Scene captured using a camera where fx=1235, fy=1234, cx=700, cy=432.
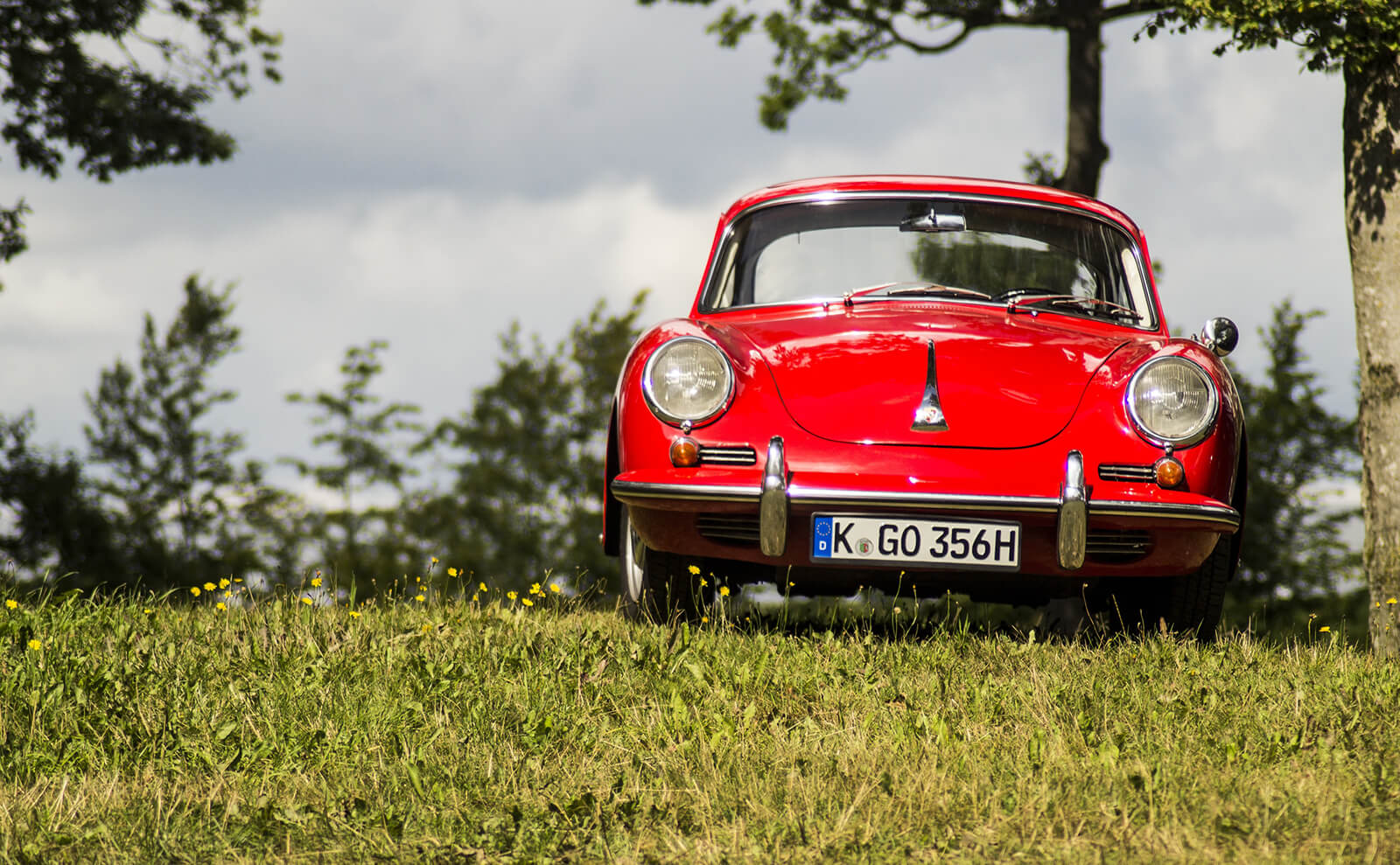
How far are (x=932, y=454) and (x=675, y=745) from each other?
1482 millimetres

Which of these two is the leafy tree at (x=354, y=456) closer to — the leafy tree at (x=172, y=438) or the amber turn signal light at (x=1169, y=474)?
the leafy tree at (x=172, y=438)

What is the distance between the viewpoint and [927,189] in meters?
5.34

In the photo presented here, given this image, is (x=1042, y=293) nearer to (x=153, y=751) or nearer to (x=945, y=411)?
(x=945, y=411)

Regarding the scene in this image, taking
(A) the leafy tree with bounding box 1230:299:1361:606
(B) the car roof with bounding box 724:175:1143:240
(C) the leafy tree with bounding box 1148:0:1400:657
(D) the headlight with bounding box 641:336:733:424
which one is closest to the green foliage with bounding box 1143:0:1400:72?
(C) the leafy tree with bounding box 1148:0:1400:657

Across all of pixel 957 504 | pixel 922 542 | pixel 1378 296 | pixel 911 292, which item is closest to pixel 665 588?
pixel 922 542

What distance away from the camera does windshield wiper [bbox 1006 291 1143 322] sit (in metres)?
4.94

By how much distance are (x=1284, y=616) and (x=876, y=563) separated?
12781 millimetres

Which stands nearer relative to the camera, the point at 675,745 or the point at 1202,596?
the point at 675,745

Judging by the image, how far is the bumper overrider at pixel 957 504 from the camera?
4031mm

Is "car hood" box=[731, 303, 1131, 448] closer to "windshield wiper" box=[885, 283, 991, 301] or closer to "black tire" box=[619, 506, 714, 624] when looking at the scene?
"windshield wiper" box=[885, 283, 991, 301]

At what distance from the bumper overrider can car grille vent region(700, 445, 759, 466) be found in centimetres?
8

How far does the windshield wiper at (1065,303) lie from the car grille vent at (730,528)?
1.46 metres

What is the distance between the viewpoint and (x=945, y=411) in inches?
166

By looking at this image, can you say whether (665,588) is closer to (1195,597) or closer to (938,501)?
(938,501)
